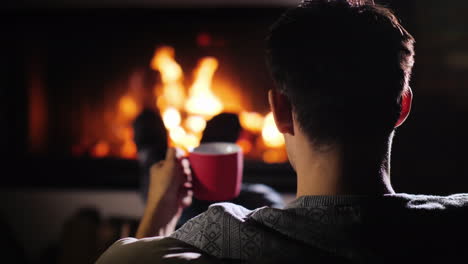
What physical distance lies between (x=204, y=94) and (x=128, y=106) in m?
0.38

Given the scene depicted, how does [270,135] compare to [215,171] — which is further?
[270,135]

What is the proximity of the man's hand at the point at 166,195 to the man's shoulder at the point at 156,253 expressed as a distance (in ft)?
0.69

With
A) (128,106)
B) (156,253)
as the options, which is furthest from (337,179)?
(128,106)

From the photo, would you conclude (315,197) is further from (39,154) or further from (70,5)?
(39,154)

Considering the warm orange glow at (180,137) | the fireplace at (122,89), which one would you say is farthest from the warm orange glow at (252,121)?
the warm orange glow at (180,137)

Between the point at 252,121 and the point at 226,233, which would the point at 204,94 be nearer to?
the point at 252,121

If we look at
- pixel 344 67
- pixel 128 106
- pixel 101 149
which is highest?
pixel 344 67

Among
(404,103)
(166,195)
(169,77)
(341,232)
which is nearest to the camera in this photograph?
(341,232)

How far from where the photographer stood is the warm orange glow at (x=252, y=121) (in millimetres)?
2096

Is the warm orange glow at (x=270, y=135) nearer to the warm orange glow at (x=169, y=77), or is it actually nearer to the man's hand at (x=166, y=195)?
the warm orange glow at (x=169, y=77)

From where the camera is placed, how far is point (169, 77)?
2.10 m

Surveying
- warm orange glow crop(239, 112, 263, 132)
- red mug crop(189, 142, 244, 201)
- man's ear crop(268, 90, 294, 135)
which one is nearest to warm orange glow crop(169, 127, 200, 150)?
warm orange glow crop(239, 112, 263, 132)

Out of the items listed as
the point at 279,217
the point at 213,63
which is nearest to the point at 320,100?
the point at 279,217

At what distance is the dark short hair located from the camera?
0.59 metres
